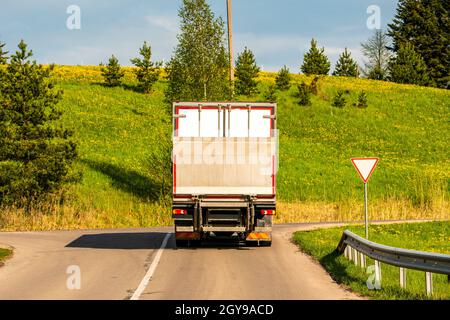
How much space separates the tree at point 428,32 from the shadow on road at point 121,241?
270ft

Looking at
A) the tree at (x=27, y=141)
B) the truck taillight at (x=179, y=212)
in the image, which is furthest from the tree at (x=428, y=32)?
the truck taillight at (x=179, y=212)

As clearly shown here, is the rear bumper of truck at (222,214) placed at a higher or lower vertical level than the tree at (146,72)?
lower

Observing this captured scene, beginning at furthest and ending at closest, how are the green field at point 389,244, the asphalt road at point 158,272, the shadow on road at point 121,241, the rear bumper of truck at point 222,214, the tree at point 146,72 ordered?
the tree at point 146,72, the shadow on road at point 121,241, the rear bumper of truck at point 222,214, the asphalt road at point 158,272, the green field at point 389,244

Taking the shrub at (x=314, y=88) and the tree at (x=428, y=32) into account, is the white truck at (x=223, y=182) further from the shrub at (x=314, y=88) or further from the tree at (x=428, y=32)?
the tree at (x=428, y=32)

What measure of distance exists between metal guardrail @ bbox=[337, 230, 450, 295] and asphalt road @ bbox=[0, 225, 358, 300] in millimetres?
897

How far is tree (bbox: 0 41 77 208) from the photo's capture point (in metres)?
33.0

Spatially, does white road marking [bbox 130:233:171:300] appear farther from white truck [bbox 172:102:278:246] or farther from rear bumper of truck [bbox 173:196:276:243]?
white truck [bbox 172:102:278:246]

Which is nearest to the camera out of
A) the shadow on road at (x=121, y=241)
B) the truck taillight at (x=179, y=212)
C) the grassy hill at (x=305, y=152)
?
the truck taillight at (x=179, y=212)

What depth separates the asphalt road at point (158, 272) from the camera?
39.5 feet

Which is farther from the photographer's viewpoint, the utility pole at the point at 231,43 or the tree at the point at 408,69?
the tree at the point at 408,69

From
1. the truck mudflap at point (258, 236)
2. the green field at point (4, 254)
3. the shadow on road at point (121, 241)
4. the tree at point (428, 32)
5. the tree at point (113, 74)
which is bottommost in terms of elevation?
the shadow on road at point (121, 241)
